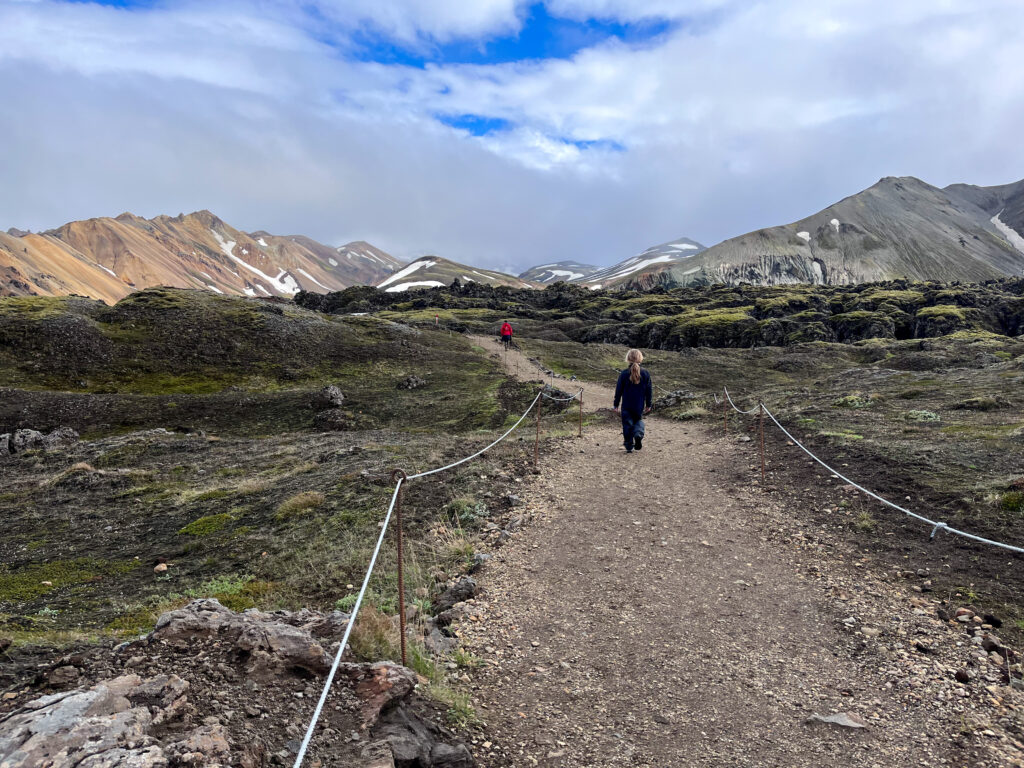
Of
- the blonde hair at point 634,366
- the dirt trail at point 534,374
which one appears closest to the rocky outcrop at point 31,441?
the blonde hair at point 634,366

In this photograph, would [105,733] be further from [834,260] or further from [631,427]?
[834,260]

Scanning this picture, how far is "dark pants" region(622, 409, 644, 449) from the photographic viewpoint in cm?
1498

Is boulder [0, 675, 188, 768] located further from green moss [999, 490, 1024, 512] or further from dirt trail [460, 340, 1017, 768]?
green moss [999, 490, 1024, 512]

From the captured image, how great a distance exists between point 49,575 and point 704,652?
37.0 feet

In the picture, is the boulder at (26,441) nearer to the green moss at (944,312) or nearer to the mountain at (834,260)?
the green moss at (944,312)

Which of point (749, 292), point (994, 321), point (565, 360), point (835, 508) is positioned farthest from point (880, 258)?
point (835, 508)

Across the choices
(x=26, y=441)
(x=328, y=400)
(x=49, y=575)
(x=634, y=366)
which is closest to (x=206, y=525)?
(x=49, y=575)

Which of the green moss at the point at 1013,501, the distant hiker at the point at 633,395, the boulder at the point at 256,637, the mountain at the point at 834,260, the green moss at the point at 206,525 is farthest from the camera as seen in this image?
the mountain at the point at 834,260

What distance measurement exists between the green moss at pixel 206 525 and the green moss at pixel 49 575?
147 centimetres

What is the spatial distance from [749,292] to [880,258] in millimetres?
117514

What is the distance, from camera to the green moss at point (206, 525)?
11227 mm

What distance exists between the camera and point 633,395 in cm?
1457

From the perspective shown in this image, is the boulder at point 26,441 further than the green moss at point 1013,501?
Yes

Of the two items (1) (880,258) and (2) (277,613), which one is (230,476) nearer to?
(2) (277,613)
